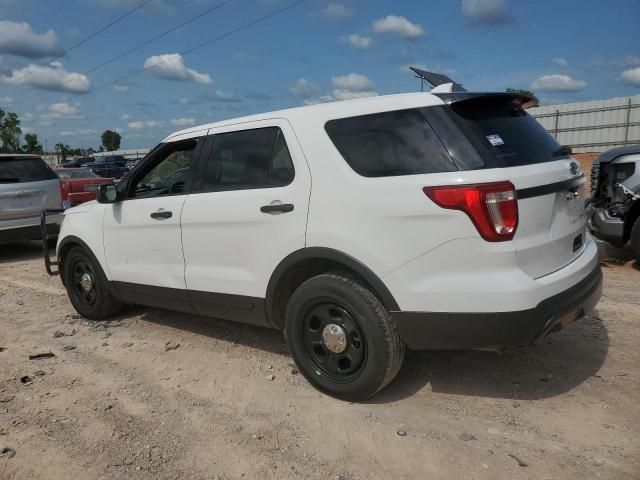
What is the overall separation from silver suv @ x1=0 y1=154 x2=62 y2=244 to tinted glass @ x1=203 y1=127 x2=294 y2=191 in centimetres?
562

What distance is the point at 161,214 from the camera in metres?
4.28

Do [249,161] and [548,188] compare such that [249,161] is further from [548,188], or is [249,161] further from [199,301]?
[548,188]

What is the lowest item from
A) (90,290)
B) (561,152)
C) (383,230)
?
(90,290)

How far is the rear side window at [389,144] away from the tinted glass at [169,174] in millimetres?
1465

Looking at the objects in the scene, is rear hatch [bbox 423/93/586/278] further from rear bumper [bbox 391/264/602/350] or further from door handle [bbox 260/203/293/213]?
door handle [bbox 260/203/293/213]

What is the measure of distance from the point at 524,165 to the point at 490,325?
91 cm

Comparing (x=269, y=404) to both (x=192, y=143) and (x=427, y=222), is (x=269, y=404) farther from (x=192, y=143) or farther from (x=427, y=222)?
(x=192, y=143)

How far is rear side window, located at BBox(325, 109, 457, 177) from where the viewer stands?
296cm

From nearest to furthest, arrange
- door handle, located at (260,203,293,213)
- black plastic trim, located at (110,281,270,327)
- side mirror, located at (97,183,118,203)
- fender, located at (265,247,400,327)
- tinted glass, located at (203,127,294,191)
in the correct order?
fender, located at (265,247,400,327)
door handle, located at (260,203,293,213)
tinted glass, located at (203,127,294,191)
black plastic trim, located at (110,281,270,327)
side mirror, located at (97,183,118,203)

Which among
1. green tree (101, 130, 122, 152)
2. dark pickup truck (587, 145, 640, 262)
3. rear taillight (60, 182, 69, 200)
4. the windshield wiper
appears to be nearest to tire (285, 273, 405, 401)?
the windshield wiper

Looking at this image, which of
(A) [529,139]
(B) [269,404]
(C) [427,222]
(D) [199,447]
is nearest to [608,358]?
(A) [529,139]

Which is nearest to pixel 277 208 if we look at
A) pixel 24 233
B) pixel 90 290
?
pixel 90 290

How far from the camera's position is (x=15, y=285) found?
719 centimetres

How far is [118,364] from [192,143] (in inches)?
74.0
